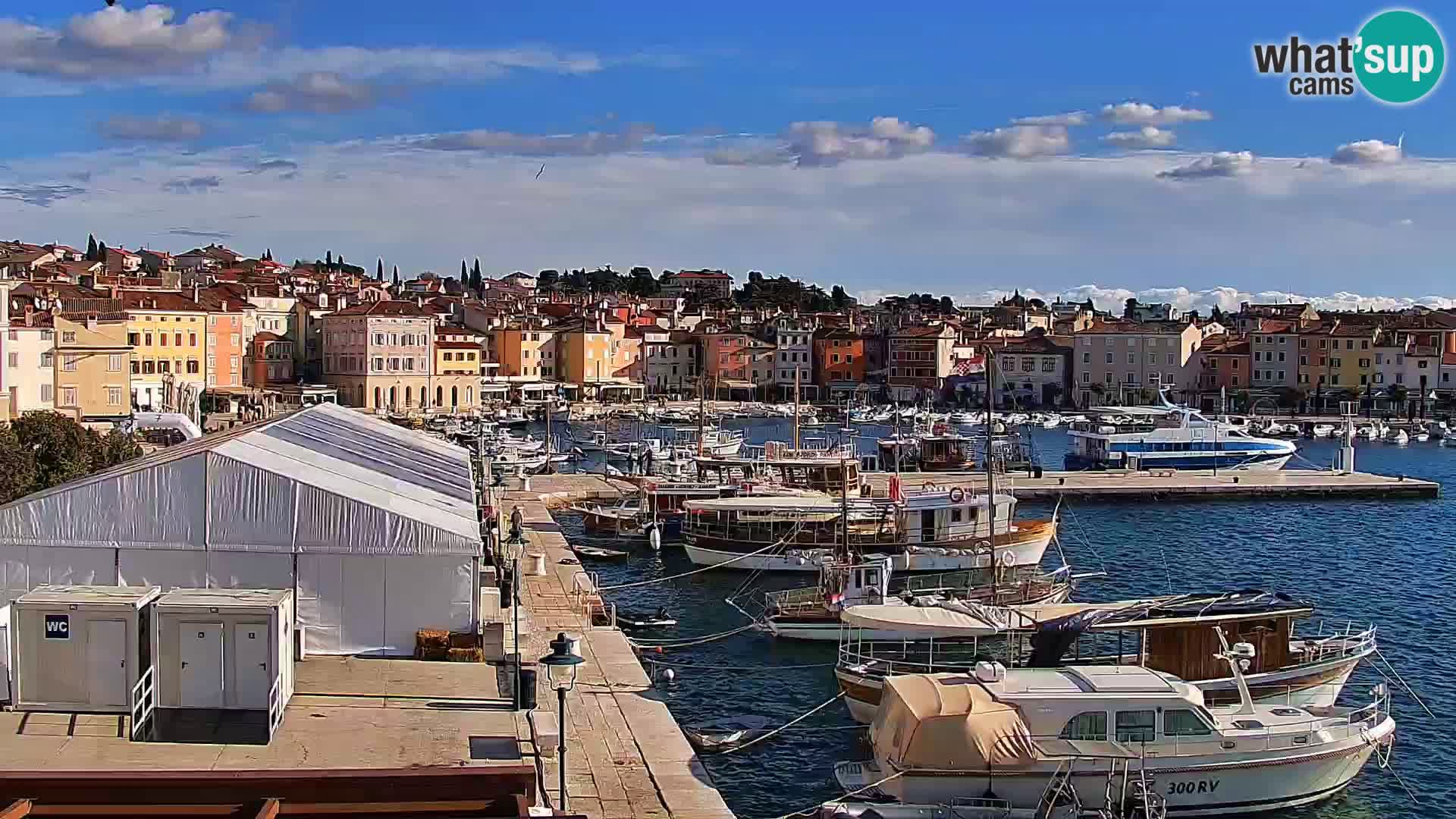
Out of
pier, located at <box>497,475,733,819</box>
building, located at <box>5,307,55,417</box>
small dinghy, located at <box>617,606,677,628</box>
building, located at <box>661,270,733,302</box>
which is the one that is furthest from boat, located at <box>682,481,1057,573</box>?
building, located at <box>661,270,733,302</box>

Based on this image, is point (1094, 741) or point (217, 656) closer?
point (217, 656)

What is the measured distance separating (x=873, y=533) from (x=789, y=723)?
40.9 ft

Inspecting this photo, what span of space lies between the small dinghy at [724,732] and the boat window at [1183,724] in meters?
4.81

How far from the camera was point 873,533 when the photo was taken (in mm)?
30375

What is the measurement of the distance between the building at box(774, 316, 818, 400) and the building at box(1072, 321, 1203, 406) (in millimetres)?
18944

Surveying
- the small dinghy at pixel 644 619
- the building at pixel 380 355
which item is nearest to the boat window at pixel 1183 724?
the small dinghy at pixel 644 619

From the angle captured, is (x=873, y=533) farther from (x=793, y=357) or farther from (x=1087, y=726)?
(x=793, y=357)

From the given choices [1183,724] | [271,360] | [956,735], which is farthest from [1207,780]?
[271,360]

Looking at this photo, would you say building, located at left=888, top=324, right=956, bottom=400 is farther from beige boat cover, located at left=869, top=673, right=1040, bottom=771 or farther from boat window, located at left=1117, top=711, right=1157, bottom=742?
beige boat cover, located at left=869, top=673, right=1040, bottom=771

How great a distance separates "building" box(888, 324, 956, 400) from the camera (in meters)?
102

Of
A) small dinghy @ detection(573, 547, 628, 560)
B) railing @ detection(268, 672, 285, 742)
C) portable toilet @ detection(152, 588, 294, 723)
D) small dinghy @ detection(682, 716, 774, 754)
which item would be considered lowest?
small dinghy @ detection(682, 716, 774, 754)

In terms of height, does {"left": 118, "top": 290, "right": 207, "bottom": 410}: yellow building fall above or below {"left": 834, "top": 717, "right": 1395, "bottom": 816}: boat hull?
above

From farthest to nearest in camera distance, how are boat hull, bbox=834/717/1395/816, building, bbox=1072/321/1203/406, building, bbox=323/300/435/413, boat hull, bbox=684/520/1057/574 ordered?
building, bbox=1072/321/1203/406 < building, bbox=323/300/435/413 < boat hull, bbox=684/520/1057/574 < boat hull, bbox=834/717/1395/816

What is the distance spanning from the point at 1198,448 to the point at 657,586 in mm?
31119
